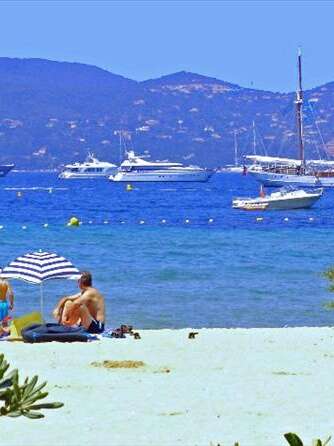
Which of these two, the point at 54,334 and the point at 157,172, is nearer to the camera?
the point at 54,334

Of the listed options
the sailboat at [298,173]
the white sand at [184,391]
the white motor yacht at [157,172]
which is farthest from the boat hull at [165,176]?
the white sand at [184,391]

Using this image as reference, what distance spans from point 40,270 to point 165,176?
146 m

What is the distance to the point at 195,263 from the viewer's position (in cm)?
3177

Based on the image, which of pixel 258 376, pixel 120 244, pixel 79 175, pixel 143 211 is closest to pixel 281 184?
pixel 143 211

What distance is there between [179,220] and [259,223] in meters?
7.47

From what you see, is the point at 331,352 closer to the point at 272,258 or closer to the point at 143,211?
the point at 272,258

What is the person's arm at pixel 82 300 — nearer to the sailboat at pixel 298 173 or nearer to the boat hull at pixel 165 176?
the sailboat at pixel 298 173

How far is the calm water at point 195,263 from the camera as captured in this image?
20.5 meters

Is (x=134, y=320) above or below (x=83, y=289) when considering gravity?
below

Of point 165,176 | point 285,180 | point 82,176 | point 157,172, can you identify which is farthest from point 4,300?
point 82,176

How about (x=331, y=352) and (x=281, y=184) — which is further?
(x=281, y=184)

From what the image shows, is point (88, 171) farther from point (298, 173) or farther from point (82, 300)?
point (82, 300)

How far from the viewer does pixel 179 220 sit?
200 feet

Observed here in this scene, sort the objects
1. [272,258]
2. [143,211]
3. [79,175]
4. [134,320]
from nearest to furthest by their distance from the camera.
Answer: [134,320]
[272,258]
[143,211]
[79,175]
